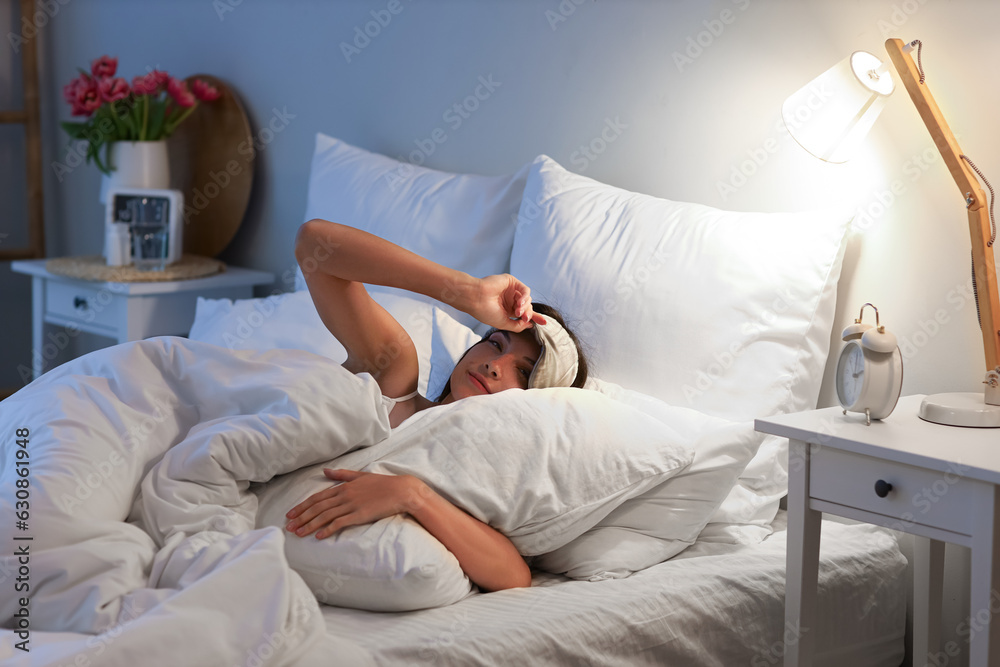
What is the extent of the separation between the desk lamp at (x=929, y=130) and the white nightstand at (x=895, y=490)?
6cm

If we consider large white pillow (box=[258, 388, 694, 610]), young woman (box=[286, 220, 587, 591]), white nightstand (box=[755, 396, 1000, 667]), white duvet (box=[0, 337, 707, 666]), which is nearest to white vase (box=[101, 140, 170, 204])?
young woman (box=[286, 220, 587, 591])

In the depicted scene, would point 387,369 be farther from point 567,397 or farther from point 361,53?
point 361,53

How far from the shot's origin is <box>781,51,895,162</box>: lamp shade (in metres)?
1.36

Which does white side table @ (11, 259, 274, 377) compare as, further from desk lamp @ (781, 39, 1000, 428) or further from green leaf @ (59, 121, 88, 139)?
desk lamp @ (781, 39, 1000, 428)

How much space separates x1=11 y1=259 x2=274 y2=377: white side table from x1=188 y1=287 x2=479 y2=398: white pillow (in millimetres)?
505

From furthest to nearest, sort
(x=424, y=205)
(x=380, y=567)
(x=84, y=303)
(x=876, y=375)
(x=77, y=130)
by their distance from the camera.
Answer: (x=77, y=130)
(x=84, y=303)
(x=424, y=205)
(x=876, y=375)
(x=380, y=567)

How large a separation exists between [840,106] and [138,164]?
196 cm

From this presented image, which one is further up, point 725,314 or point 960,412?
point 725,314

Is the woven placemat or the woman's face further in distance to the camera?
the woven placemat

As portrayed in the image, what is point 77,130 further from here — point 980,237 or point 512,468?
point 980,237

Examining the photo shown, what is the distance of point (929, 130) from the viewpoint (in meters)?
1.29

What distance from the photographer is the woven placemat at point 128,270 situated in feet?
7.95

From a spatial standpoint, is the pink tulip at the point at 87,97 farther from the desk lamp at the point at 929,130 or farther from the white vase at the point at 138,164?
the desk lamp at the point at 929,130

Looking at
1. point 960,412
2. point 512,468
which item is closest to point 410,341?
point 512,468
